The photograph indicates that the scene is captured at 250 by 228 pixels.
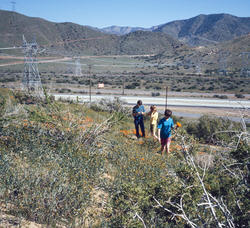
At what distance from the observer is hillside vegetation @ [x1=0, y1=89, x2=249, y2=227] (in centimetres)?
328

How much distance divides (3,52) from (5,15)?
57.5ft

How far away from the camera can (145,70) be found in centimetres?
7119

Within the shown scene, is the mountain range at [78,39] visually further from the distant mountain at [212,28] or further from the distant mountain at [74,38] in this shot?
the distant mountain at [212,28]

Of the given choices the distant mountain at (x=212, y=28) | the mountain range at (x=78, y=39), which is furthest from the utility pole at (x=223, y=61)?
the distant mountain at (x=212, y=28)

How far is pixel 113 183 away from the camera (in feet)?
15.0

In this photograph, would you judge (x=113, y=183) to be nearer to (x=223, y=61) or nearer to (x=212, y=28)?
(x=223, y=61)

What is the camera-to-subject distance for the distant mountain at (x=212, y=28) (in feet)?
384

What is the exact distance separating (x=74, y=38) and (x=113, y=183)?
94.8m

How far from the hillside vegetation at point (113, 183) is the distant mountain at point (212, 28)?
100 m

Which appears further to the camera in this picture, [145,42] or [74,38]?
[145,42]

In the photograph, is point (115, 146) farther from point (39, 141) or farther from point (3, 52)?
point (3, 52)

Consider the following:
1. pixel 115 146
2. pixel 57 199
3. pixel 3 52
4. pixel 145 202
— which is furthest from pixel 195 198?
pixel 3 52

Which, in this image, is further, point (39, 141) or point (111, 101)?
point (111, 101)

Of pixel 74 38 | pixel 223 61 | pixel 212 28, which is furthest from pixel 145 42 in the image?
pixel 223 61
